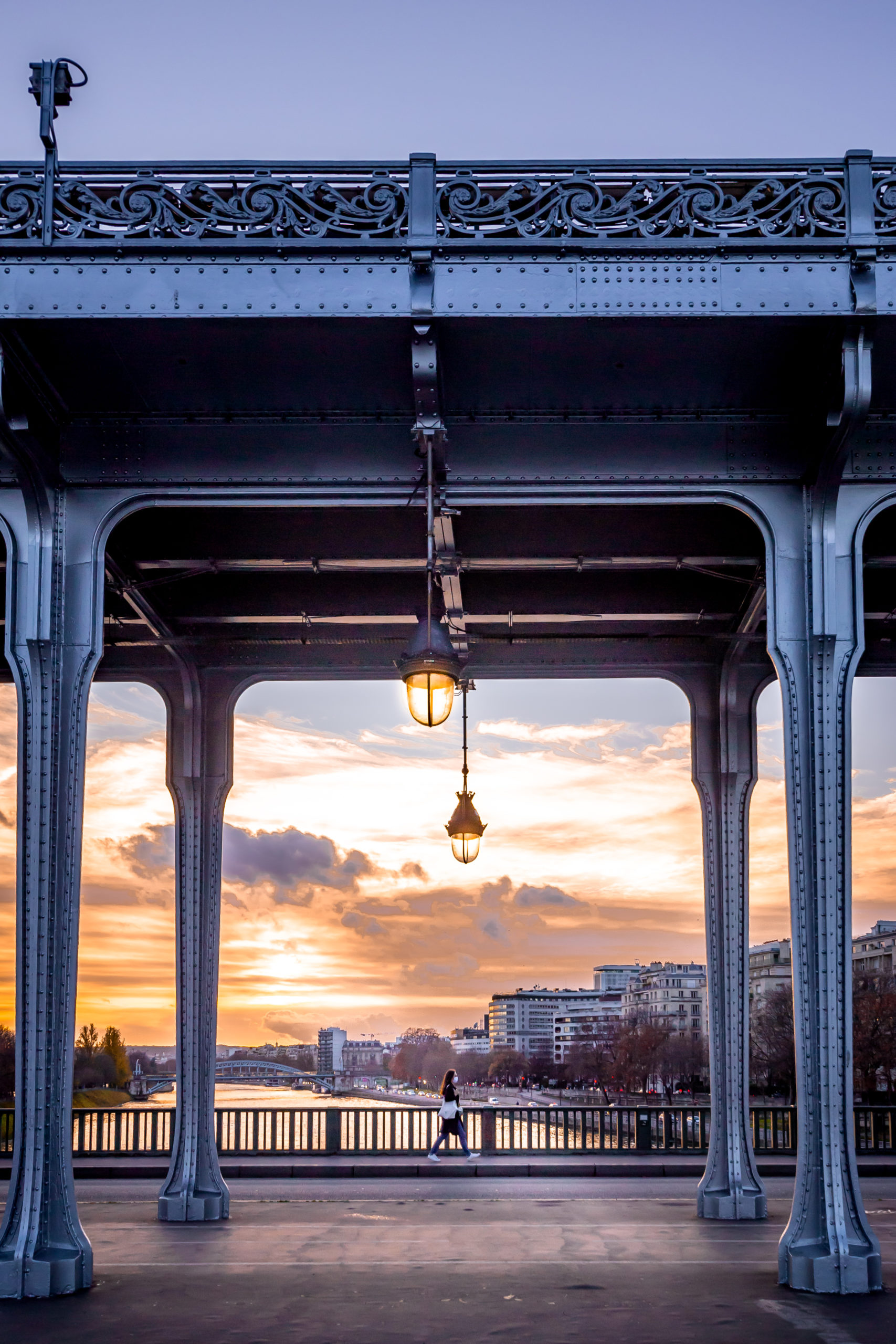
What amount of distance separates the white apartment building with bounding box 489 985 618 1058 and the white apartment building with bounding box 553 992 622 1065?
0.16 metres

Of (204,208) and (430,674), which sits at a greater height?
(204,208)

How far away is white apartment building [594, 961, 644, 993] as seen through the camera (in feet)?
148

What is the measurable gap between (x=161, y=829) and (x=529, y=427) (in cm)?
2005

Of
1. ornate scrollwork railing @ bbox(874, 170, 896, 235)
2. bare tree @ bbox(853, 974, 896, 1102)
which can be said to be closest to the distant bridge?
ornate scrollwork railing @ bbox(874, 170, 896, 235)

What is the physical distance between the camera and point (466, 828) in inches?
714

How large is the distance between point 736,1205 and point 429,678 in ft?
30.7

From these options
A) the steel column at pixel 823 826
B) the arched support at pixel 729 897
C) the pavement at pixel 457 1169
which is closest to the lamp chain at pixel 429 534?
the steel column at pixel 823 826

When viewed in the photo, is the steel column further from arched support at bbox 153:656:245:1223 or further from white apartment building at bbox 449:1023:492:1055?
white apartment building at bbox 449:1023:492:1055

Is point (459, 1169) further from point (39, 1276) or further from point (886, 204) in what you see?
point (886, 204)

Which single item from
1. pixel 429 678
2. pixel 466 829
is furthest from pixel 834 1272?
pixel 466 829

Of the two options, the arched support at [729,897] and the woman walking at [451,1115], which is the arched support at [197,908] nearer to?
the arched support at [729,897]

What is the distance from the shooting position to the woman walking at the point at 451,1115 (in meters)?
24.0

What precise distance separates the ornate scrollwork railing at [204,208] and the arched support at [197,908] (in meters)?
7.03

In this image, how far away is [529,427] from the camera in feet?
39.3
